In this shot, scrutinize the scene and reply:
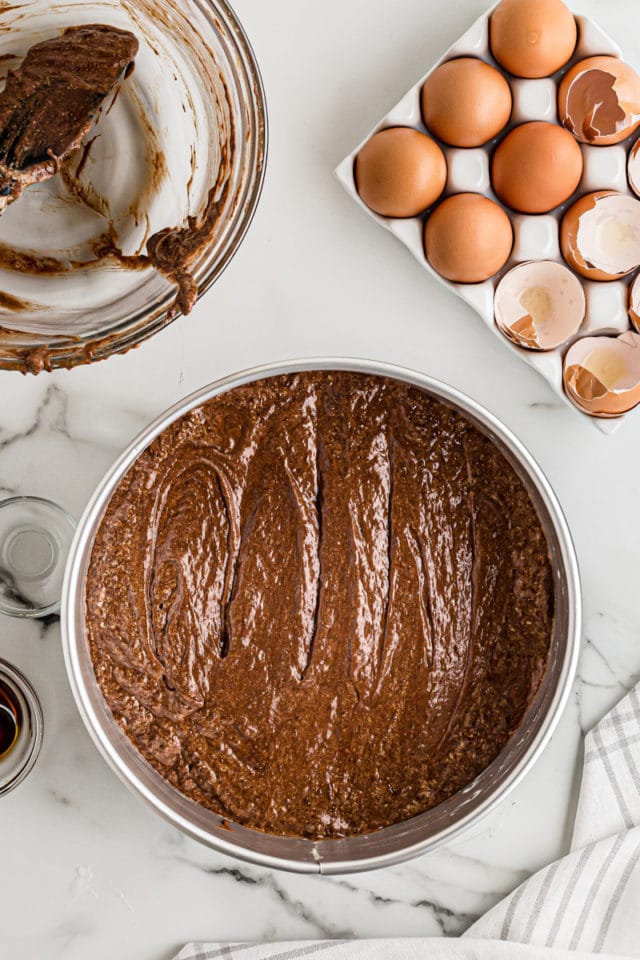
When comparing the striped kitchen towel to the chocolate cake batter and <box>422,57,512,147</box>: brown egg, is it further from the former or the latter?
<box>422,57,512,147</box>: brown egg

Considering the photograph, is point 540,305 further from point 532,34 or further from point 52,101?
point 52,101

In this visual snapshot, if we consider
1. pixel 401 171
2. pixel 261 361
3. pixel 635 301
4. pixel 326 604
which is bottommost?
pixel 326 604

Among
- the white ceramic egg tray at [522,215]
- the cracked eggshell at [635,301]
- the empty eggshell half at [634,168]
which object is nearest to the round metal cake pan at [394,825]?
the white ceramic egg tray at [522,215]

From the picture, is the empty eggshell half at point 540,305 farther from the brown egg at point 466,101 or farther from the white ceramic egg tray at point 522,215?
the brown egg at point 466,101

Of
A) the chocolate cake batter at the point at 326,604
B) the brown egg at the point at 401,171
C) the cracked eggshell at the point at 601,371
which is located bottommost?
the chocolate cake batter at the point at 326,604

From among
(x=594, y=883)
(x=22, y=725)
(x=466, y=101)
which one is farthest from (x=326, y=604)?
(x=466, y=101)

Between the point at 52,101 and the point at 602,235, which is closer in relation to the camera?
the point at 52,101

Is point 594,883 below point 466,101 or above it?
below
